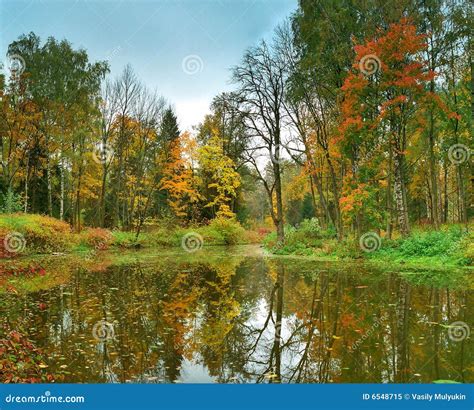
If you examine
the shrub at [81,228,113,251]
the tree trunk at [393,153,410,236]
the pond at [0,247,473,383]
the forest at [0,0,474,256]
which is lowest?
the pond at [0,247,473,383]

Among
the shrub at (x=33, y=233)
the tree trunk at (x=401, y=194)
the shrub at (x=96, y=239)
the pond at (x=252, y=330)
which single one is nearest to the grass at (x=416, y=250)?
the tree trunk at (x=401, y=194)

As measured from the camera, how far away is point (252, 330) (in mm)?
6871

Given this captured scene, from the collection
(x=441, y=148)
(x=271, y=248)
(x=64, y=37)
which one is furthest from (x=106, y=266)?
(x=441, y=148)

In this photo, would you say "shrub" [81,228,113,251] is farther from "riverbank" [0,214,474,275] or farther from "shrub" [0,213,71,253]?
"shrub" [0,213,71,253]

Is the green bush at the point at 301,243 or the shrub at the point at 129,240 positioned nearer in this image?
the green bush at the point at 301,243

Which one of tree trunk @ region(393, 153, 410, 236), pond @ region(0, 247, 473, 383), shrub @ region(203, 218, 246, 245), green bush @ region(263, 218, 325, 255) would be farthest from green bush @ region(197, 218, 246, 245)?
pond @ region(0, 247, 473, 383)

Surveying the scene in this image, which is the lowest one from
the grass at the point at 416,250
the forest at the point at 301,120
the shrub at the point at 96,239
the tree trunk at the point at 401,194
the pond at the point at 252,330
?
the pond at the point at 252,330

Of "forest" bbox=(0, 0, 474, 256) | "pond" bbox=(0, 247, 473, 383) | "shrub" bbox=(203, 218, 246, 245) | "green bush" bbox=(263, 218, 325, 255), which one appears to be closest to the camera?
"pond" bbox=(0, 247, 473, 383)

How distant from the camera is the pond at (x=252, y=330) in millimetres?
4863

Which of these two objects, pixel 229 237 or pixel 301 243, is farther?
pixel 229 237

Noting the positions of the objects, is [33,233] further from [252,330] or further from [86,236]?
[252,330]

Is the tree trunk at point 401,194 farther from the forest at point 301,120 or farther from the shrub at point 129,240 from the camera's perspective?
the shrub at point 129,240

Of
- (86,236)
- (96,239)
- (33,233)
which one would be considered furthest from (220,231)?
(33,233)

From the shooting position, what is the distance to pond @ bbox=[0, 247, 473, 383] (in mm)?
4863
